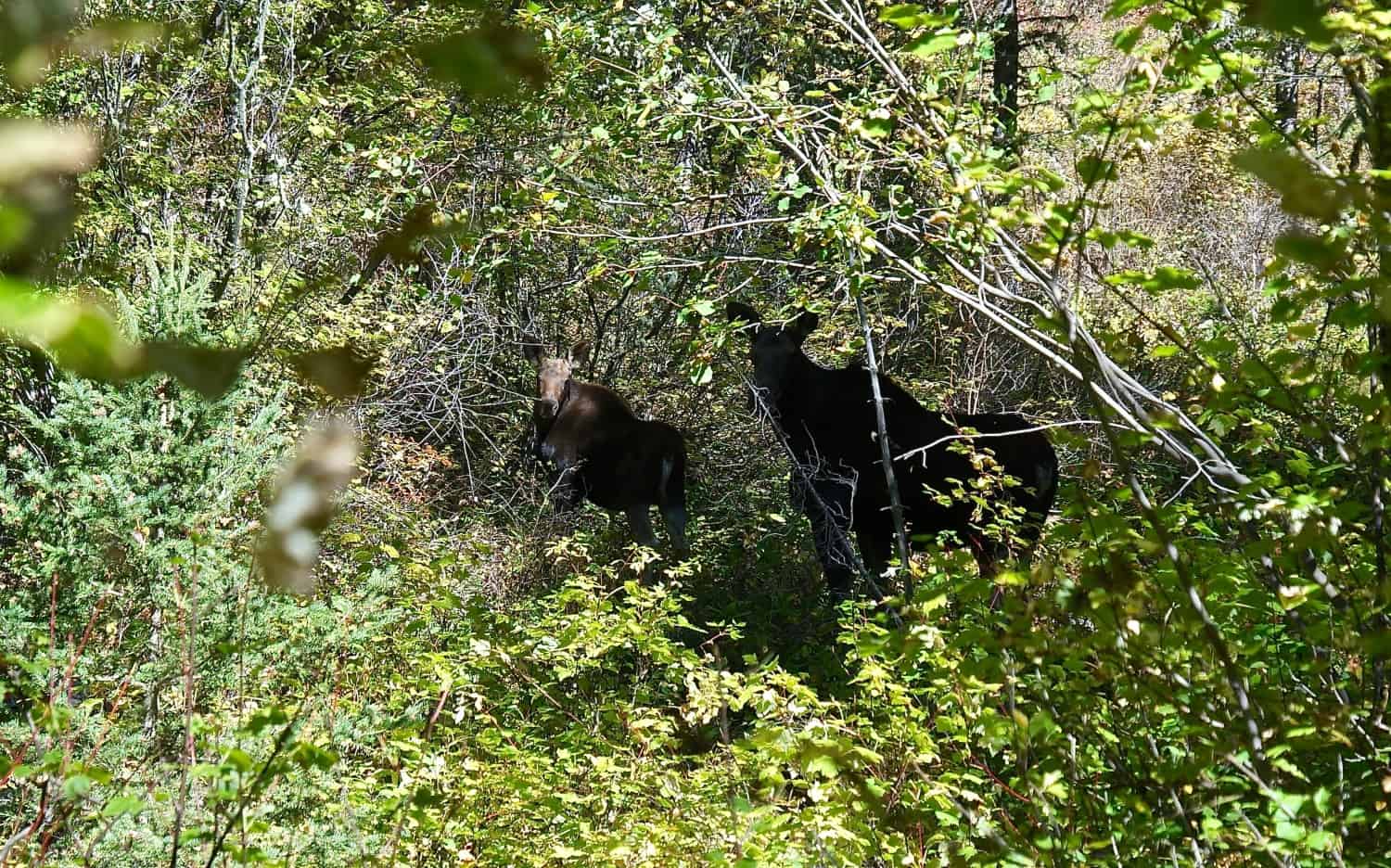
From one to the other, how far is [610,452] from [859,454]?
252cm

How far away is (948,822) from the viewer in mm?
4227

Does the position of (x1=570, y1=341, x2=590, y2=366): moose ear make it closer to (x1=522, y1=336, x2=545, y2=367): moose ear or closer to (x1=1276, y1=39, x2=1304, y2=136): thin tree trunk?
(x1=522, y1=336, x2=545, y2=367): moose ear

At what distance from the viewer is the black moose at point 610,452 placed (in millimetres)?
10008

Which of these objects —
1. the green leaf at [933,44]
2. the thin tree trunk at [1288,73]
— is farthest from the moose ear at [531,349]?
the green leaf at [933,44]

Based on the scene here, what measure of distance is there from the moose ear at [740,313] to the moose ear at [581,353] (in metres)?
2.10

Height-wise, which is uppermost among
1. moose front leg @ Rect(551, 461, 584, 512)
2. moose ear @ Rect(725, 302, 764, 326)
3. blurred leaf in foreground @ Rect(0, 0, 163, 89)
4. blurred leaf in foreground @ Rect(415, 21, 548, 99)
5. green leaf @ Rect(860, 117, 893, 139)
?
moose front leg @ Rect(551, 461, 584, 512)

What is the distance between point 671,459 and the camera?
33.1 feet

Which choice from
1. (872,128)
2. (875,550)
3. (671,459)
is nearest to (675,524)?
(671,459)

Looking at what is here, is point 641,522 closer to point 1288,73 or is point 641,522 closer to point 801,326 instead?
point 801,326

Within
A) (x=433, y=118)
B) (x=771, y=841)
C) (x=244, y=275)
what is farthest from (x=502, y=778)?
(x=433, y=118)

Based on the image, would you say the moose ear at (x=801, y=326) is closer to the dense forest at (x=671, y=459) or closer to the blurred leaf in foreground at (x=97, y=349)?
the dense forest at (x=671, y=459)

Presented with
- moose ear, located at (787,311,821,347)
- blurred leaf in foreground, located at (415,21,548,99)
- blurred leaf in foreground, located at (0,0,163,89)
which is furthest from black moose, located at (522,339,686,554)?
blurred leaf in foreground, located at (0,0,163,89)

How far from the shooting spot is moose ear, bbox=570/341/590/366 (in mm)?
10648

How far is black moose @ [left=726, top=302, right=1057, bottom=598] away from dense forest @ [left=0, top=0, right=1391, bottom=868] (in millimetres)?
52
